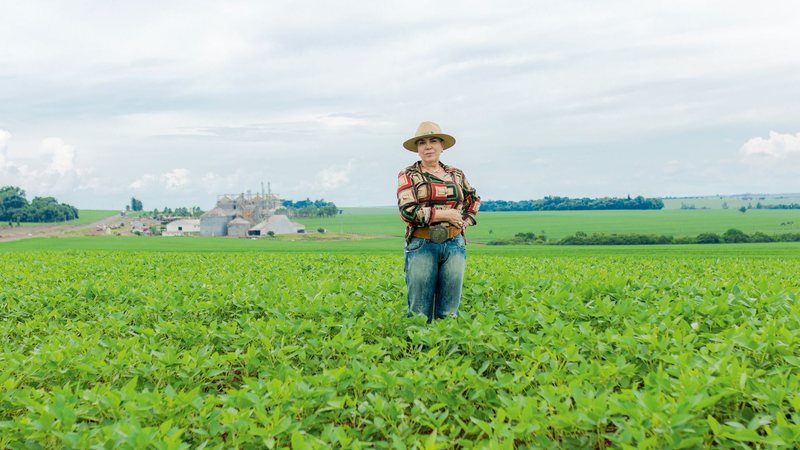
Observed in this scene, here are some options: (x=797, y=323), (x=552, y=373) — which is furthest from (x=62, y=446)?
(x=797, y=323)

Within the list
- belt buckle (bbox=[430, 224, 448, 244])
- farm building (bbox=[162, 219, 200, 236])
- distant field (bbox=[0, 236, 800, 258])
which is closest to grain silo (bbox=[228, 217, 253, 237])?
farm building (bbox=[162, 219, 200, 236])

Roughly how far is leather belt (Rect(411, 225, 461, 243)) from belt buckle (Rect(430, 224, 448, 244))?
70mm

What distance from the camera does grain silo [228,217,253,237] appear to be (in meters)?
90.8

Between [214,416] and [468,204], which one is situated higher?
[468,204]

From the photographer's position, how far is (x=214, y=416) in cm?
344

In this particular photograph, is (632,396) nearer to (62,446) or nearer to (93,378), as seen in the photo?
(62,446)

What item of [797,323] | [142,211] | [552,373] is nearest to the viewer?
[552,373]

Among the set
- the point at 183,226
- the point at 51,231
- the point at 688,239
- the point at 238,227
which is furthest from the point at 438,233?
the point at 183,226

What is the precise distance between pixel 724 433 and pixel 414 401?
5.95 ft

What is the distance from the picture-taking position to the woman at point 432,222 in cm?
606

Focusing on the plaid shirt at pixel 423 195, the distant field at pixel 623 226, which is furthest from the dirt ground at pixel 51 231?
the plaid shirt at pixel 423 195

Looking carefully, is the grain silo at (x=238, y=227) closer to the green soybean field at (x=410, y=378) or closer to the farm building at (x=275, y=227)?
the farm building at (x=275, y=227)

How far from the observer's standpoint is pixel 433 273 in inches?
249

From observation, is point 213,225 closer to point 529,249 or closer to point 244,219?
point 244,219
